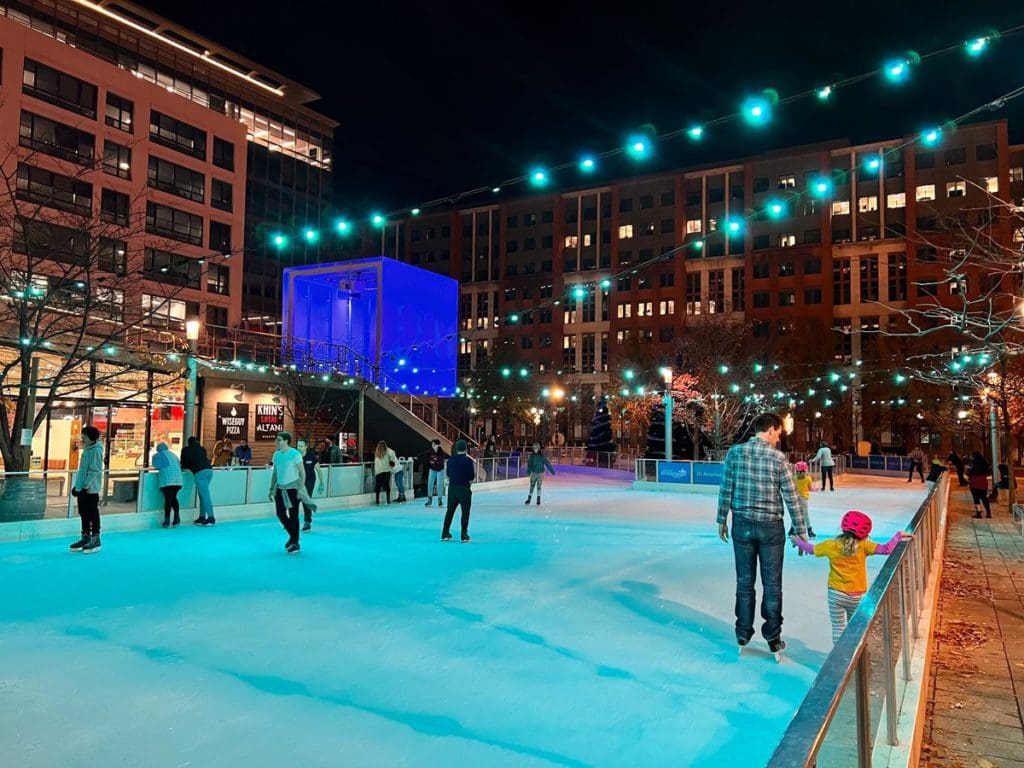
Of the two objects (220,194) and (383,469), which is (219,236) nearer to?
(220,194)

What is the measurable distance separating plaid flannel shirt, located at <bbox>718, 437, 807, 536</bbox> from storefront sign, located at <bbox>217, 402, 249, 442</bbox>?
2102cm

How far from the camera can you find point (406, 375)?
24.3m

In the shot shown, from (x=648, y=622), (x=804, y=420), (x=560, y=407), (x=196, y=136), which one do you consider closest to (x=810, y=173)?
(x=804, y=420)

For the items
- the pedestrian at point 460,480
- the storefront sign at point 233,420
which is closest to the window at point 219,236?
the storefront sign at point 233,420

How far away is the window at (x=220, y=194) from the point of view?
3847 cm

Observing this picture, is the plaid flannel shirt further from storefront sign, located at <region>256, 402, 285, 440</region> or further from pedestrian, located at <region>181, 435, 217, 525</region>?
storefront sign, located at <region>256, 402, 285, 440</region>

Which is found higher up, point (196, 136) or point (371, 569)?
point (196, 136)

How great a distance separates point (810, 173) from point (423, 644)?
6326cm

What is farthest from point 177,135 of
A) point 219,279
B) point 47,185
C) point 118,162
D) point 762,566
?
point 762,566

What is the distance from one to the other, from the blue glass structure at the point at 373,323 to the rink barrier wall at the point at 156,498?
22.7 ft

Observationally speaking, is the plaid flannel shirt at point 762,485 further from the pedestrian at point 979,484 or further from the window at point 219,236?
the window at point 219,236

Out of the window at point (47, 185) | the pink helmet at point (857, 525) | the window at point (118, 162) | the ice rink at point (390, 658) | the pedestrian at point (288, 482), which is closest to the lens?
the ice rink at point (390, 658)

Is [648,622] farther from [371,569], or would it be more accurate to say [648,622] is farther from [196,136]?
[196,136]

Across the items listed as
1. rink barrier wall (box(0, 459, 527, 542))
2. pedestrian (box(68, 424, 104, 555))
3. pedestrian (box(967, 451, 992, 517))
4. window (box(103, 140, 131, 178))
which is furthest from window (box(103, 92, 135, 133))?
pedestrian (box(967, 451, 992, 517))
